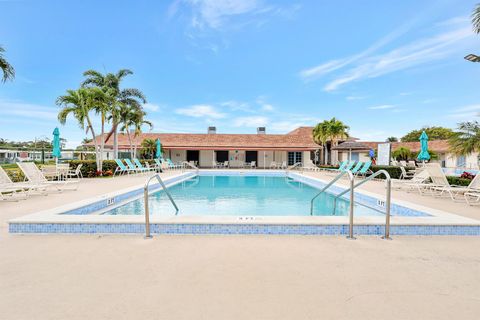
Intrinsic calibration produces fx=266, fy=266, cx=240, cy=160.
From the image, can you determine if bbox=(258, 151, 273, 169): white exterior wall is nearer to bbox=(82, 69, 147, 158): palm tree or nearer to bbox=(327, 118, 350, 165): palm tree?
bbox=(327, 118, 350, 165): palm tree

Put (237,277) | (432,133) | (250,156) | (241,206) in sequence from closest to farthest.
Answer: (237,277)
(241,206)
(250,156)
(432,133)

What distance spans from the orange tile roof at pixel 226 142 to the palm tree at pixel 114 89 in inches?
268

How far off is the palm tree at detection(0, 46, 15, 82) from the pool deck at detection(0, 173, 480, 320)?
1285cm

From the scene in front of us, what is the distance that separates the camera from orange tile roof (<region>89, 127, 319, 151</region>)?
93.8 feet

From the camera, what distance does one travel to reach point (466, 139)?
1091 cm

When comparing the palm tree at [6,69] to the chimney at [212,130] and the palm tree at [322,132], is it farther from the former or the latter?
the palm tree at [322,132]

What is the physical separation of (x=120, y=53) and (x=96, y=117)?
9.18 m

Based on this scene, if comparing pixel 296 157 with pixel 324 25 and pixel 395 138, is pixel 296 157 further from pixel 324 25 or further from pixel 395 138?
pixel 395 138

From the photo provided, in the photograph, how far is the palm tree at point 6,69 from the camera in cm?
1318

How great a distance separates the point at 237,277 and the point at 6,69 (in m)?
16.6

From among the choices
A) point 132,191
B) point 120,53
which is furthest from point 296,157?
point 132,191

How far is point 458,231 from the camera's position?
15.9ft

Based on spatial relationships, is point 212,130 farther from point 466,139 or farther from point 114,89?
point 466,139

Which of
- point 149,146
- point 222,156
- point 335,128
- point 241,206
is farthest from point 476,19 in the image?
point 149,146
